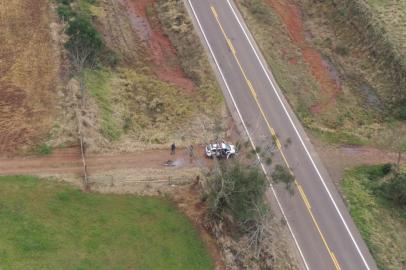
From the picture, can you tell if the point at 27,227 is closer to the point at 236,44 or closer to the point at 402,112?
the point at 236,44

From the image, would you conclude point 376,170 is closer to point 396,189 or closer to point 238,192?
point 396,189

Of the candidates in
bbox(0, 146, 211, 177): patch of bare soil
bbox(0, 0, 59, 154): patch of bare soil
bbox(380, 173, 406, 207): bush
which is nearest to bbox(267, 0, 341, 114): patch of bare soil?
bbox(380, 173, 406, 207): bush

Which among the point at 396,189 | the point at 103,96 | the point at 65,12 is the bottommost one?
the point at 396,189

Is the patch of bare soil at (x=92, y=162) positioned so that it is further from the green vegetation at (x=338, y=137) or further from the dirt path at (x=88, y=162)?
the green vegetation at (x=338, y=137)

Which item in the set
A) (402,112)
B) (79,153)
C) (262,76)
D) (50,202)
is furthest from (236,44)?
(50,202)

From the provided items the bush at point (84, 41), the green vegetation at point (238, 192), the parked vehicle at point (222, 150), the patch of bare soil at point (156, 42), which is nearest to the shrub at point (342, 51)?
the patch of bare soil at point (156, 42)

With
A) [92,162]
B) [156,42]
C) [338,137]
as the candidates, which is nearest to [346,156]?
[338,137]

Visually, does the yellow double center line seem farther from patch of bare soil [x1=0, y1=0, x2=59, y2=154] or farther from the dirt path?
patch of bare soil [x1=0, y1=0, x2=59, y2=154]
